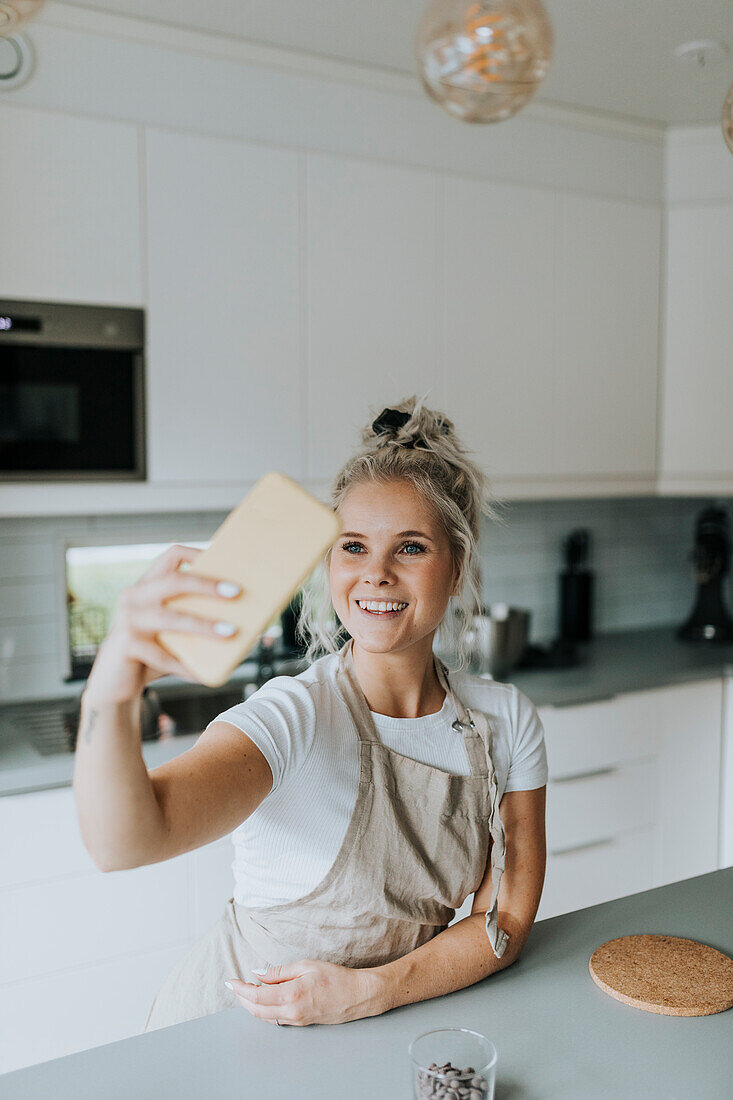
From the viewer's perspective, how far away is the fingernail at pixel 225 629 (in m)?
0.79

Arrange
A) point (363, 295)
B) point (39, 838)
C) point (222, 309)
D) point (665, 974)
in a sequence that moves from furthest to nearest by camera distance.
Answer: point (363, 295)
point (222, 309)
point (39, 838)
point (665, 974)

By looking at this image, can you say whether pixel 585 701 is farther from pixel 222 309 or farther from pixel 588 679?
pixel 222 309

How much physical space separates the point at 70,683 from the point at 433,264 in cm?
155

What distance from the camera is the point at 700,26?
7.59 ft

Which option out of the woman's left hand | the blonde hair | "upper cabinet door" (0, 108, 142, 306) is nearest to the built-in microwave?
"upper cabinet door" (0, 108, 142, 306)

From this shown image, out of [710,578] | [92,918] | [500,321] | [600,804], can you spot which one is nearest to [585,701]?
[600,804]

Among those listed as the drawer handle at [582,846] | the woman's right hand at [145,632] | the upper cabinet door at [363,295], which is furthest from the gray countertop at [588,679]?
the woman's right hand at [145,632]

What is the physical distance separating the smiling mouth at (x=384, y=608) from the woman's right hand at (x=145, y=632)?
47 centimetres

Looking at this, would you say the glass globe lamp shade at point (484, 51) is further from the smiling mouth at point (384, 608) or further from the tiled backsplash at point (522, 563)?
the tiled backsplash at point (522, 563)

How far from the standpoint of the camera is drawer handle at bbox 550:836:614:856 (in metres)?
2.72

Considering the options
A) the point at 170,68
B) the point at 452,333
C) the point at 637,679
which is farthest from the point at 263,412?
the point at 637,679

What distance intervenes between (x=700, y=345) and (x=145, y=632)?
2.79 metres

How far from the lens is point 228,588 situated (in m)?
0.80

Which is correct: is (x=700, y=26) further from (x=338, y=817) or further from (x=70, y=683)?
(x=70, y=683)
